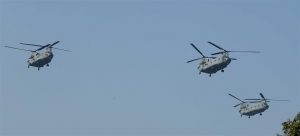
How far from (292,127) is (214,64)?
152 ft

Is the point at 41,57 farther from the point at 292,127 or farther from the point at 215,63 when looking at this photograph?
the point at 292,127

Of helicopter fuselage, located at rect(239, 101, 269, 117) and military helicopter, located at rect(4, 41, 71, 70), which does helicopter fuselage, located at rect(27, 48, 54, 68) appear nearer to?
military helicopter, located at rect(4, 41, 71, 70)

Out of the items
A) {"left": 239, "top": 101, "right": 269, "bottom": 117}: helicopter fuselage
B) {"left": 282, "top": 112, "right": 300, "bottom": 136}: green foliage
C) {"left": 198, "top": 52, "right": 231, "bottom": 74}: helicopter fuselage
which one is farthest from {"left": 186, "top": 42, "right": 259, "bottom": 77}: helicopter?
{"left": 282, "top": 112, "right": 300, "bottom": 136}: green foliage

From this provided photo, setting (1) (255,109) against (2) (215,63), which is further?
(1) (255,109)

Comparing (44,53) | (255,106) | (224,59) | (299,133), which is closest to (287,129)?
(299,133)

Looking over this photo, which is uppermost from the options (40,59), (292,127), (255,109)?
(40,59)

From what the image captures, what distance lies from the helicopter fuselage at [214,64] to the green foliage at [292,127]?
43.9m

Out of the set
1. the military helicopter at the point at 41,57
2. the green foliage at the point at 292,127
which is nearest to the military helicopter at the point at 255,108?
the military helicopter at the point at 41,57

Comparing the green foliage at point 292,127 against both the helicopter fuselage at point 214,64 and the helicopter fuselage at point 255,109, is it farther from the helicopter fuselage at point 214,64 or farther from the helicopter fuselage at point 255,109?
the helicopter fuselage at point 255,109

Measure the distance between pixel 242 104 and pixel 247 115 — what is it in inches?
132

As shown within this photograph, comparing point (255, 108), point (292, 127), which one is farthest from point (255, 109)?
point (292, 127)

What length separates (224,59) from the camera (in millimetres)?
96000

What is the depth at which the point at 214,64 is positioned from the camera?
97.3 meters

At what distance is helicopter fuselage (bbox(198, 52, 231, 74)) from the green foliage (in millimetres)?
43898
